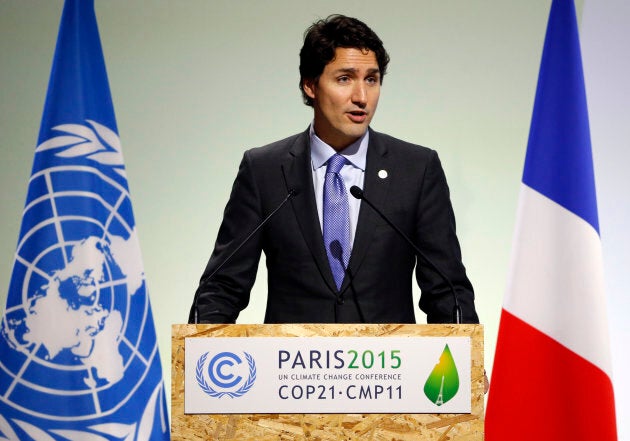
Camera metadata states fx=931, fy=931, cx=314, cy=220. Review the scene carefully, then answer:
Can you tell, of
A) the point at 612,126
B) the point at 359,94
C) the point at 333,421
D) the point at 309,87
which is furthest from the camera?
the point at 612,126

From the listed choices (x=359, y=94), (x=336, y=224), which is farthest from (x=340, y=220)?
(x=359, y=94)

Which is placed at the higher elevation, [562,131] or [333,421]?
[562,131]

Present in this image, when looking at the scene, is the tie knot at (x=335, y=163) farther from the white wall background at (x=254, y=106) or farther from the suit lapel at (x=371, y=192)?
the white wall background at (x=254, y=106)

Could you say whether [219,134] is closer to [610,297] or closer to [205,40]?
[205,40]

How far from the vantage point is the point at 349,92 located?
2633mm

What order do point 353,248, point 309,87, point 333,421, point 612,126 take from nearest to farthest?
point 333,421, point 353,248, point 309,87, point 612,126

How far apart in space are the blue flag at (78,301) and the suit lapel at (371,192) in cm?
69

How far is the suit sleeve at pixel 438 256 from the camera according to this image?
2.50 m

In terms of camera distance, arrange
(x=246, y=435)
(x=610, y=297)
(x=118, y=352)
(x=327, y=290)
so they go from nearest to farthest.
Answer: (x=246, y=435)
(x=327, y=290)
(x=118, y=352)
(x=610, y=297)

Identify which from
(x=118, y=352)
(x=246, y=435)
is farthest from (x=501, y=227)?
Result: (x=246, y=435)

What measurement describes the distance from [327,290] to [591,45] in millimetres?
1874

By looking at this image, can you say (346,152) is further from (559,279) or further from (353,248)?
(559,279)

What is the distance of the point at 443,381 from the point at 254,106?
79.0 inches

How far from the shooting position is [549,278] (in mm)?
2723
